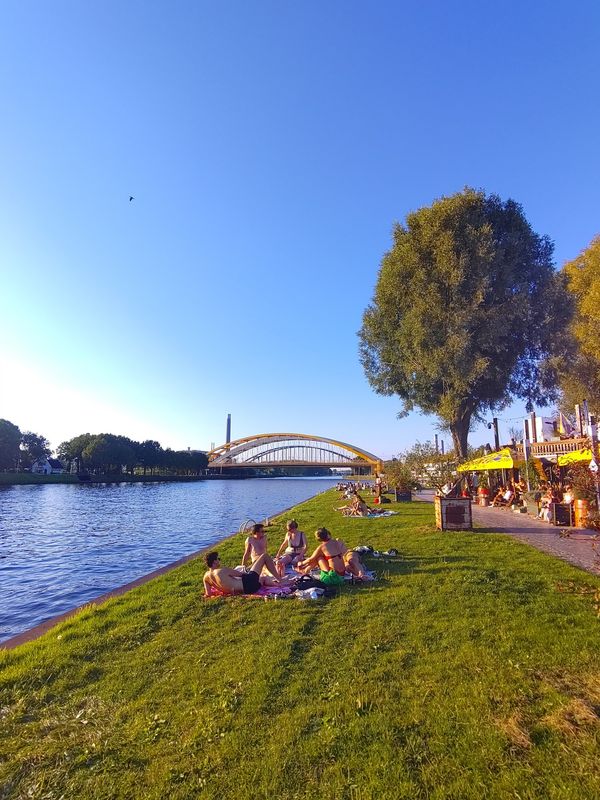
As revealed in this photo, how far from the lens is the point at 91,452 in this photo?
9175 centimetres

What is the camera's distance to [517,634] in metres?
5.50

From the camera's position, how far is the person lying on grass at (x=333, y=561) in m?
8.83

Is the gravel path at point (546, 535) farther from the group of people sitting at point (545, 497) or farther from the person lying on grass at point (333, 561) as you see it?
the person lying on grass at point (333, 561)

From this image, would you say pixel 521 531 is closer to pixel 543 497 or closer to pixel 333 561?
pixel 543 497

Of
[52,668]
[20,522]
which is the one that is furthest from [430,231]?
[20,522]

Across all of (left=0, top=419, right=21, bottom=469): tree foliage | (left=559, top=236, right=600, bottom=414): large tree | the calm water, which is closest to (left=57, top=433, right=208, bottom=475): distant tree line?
(left=0, top=419, right=21, bottom=469): tree foliage

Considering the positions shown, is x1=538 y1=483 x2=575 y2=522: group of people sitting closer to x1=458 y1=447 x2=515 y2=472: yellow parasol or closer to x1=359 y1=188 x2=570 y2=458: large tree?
x1=458 y1=447 x2=515 y2=472: yellow parasol

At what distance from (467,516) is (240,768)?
39.6ft

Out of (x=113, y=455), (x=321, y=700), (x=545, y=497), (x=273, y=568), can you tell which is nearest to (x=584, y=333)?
(x=545, y=497)

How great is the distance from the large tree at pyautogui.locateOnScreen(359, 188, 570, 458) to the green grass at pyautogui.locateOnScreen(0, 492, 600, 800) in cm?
1693

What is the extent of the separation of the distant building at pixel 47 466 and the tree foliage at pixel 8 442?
36452mm

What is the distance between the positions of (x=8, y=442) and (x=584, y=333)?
3490 inches

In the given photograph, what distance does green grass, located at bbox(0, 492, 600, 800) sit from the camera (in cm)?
328

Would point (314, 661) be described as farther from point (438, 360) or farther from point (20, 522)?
point (20, 522)
